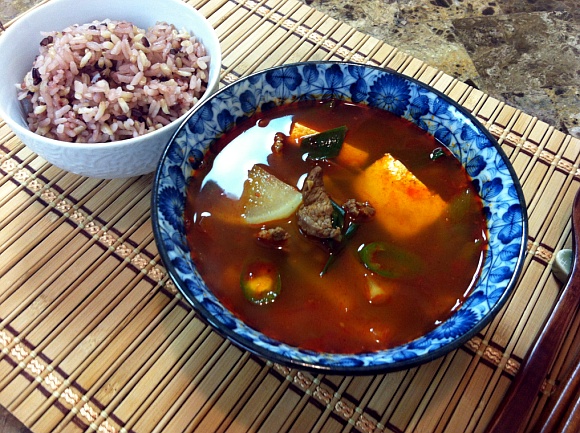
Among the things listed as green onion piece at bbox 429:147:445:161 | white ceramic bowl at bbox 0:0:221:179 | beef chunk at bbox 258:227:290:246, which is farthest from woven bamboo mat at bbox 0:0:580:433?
green onion piece at bbox 429:147:445:161

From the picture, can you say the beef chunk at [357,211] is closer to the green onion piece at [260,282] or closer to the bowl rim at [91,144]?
the green onion piece at [260,282]

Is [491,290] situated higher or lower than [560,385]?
higher

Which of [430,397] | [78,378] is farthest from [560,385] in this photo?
[78,378]

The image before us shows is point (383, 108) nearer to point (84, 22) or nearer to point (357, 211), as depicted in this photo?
point (357, 211)

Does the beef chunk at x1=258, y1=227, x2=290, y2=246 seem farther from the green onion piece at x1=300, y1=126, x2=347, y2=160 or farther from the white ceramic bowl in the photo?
the white ceramic bowl

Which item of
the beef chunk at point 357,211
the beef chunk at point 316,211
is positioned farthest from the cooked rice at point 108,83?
the beef chunk at point 357,211

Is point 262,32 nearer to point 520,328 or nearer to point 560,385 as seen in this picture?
point 520,328

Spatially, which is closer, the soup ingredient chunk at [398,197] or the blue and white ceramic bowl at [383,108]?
the blue and white ceramic bowl at [383,108]
